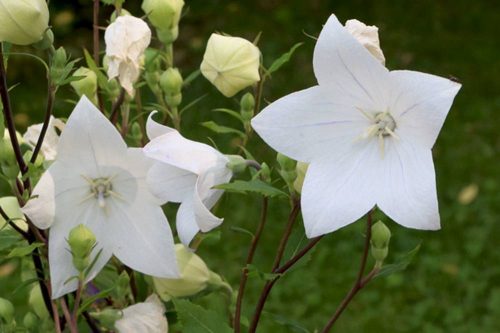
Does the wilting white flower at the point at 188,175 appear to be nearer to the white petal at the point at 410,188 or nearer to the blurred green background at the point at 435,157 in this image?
the white petal at the point at 410,188

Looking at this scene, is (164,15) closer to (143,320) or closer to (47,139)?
(47,139)

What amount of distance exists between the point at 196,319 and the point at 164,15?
12.7 inches

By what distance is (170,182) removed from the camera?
2.84 feet

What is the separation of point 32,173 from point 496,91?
9.74 feet

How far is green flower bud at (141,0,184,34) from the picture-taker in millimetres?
1027

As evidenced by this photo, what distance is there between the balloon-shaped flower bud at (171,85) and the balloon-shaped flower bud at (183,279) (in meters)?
0.17

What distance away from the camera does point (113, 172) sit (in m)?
0.91

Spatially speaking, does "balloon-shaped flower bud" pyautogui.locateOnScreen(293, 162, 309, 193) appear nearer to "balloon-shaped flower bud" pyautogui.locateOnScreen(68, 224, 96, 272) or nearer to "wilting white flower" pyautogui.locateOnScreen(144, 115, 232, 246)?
"wilting white flower" pyautogui.locateOnScreen(144, 115, 232, 246)

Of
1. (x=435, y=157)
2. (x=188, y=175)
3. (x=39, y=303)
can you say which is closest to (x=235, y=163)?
(x=188, y=175)

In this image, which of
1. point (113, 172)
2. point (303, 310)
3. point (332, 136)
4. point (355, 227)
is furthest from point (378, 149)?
point (355, 227)

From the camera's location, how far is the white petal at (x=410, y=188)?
792 millimetres

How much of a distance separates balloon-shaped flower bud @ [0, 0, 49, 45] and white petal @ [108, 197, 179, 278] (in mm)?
177

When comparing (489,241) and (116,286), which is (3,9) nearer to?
(116,286)

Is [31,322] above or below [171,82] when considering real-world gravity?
below
